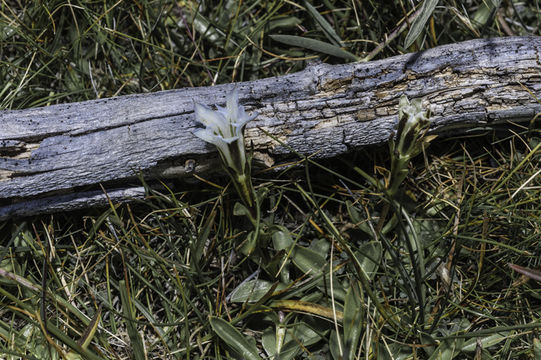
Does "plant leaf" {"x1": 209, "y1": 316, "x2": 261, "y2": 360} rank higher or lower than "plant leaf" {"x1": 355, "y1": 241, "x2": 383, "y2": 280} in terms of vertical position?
lower

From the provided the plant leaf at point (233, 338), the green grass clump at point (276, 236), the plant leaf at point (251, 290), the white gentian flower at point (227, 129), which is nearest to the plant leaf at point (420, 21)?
the green grass clump at point (276, 236)

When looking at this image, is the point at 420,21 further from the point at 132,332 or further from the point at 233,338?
the point at 132,332

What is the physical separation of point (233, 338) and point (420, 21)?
4.08ft

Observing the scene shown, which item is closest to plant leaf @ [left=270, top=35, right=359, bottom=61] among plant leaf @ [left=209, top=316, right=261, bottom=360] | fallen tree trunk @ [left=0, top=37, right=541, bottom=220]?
fallen tree trunk @ [left=0, top=37, right=541, bottom=220]

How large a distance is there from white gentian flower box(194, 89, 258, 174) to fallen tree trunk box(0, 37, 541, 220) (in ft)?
0.53

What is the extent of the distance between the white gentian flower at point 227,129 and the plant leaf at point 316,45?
24.1 inches

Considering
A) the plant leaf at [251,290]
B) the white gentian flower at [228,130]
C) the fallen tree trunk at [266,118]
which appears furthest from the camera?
the plant leaf at [251,290]

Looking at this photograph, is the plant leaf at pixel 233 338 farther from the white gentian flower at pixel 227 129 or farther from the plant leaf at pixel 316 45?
the plant leaf at pixel 316 45

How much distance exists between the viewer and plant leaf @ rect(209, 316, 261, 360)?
5.58ft

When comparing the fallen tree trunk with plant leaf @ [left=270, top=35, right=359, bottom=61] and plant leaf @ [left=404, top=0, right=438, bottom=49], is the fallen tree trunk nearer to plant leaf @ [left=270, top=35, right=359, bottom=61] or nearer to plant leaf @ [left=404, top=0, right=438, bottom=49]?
plant leaf @ [left=404, top=0, right=438, bottom=49]

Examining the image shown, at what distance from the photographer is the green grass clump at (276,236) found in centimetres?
172

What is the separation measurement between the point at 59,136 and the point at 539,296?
1.65 m

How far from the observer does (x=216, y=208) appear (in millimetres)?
1892

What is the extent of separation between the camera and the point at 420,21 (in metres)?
1.83
